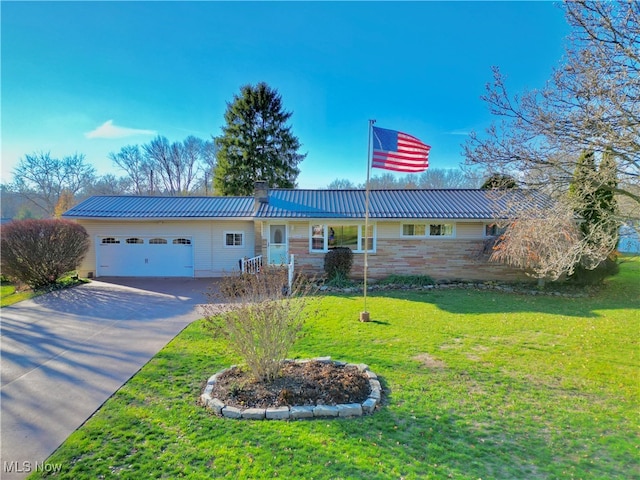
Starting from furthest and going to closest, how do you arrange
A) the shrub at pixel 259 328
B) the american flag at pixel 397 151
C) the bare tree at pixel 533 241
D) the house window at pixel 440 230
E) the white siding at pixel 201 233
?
the white siding at pixel 201 233 → the house window at pixel 440 230 → the american flag at pixel 397 151 → the bare tree at pixel 533 241 → the shrub at pixel 259 328

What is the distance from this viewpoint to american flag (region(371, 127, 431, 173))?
7.67 meters

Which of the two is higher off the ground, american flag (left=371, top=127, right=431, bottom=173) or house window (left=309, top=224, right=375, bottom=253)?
→ american flag (left=371, top=127, right=431, bottom=173)

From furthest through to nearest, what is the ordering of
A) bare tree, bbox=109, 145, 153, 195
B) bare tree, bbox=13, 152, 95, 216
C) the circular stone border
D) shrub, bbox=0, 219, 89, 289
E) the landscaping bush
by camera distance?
bare tree, bbox=109, 145, 153, 195 < bare tree, bbox=13, 152, 95, 216 < the landscaping bush < shrub, bbox=0, 219, 89, 289 < the circular stone border

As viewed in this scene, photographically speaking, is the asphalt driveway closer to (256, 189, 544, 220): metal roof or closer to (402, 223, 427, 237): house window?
(256, 189, 544, 220): metal roof

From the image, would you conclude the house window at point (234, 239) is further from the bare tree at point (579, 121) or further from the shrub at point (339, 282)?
the bare tree at point (579, 121)

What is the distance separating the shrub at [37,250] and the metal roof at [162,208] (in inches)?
71.5

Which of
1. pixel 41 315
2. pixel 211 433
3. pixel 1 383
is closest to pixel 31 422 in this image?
pixel 1 383

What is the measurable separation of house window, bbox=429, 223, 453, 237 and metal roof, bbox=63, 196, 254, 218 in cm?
780

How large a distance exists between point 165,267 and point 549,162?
14339 mm

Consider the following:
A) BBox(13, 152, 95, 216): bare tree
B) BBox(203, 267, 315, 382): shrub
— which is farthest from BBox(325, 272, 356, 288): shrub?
BBox(13, 152, 95, 216): bare tree

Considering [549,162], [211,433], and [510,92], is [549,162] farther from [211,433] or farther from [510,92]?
[211,433]

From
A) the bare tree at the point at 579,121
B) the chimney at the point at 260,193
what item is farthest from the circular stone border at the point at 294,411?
the chimney at the point at 260,193

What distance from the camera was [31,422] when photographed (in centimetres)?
362

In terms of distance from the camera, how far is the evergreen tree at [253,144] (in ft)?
87.6
